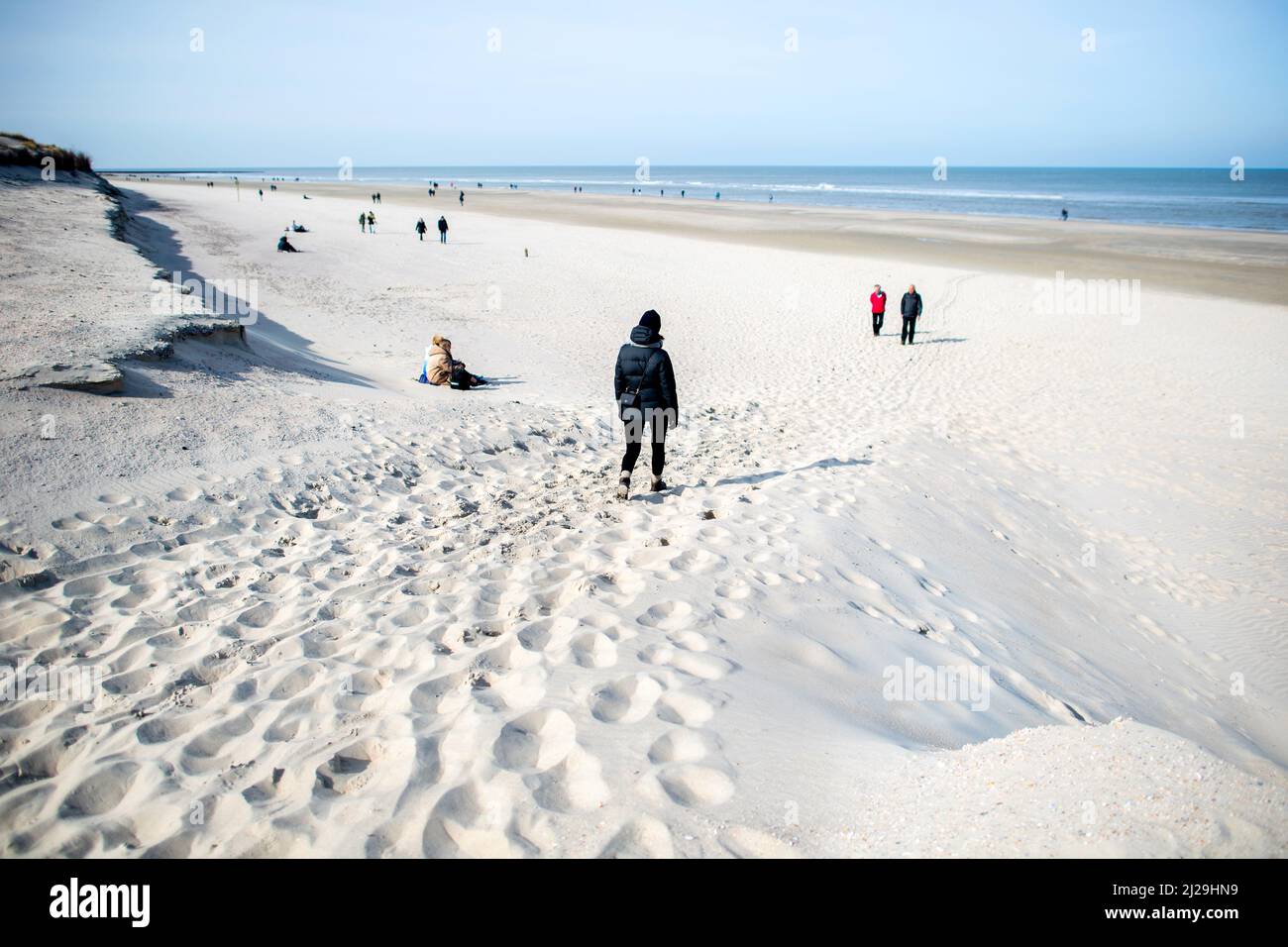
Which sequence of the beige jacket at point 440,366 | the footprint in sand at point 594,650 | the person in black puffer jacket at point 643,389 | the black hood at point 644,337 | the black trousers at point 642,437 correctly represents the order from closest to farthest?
the footprint in sand at point 594,650, the black hood at point 644,337, the person in black puffer jacket at point 643,389, the black trousers at point 642,437, the beige jacket at point 440,366

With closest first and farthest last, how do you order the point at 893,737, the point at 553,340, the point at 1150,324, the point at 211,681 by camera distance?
1. the point at 893,737
2. the point at 211,681
3. the point at 553,340
4. the point at 1150,324

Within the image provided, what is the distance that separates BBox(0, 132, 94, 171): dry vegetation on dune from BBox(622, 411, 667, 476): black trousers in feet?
137

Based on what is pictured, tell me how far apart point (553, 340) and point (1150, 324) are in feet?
52.4

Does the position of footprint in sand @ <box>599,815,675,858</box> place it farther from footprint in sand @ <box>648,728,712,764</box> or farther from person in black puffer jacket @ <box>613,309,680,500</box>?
person in black puffer jacket @ <box>613,309,680,500</box>

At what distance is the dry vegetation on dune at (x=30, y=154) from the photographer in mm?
33906

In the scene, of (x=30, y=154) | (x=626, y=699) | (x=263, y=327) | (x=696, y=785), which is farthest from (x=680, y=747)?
(x=30, y=154)

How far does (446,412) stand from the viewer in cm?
938

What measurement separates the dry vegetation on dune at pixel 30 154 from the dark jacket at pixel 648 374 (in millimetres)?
41541

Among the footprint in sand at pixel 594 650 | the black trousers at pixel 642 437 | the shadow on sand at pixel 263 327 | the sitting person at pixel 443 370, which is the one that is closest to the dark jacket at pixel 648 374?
the black trousers at pixel 642 437

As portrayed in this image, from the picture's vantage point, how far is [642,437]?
23.1 ft

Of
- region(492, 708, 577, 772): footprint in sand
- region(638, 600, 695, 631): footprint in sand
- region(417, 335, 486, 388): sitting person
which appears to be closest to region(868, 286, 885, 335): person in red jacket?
region(417, 335, 486, 388): sitting person

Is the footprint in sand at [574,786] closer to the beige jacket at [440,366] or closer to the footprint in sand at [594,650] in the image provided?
the footprint in sand at [594,650]
